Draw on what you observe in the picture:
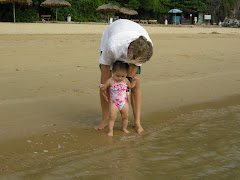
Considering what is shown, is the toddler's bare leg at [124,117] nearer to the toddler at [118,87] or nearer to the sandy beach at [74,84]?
the toddler at [118,87]

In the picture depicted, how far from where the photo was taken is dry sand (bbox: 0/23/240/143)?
4273 millimetres

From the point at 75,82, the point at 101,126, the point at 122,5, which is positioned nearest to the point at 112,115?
the point at 101,126

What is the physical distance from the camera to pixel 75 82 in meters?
6.02

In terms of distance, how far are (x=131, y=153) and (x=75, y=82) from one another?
295 cm

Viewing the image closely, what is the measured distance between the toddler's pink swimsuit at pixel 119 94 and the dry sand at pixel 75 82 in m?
0.62

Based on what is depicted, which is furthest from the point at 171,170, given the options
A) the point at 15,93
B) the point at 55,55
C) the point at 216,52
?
the point at 216,52

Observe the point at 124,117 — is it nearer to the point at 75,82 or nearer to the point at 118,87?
the point at 118,87

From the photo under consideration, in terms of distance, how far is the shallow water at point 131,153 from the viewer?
2.87 m

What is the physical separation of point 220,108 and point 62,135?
271cm

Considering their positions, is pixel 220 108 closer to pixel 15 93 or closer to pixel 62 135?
pixel 62 135

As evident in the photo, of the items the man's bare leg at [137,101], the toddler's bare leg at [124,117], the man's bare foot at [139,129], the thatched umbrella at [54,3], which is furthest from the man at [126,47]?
the thatched umbrella at [54,3]

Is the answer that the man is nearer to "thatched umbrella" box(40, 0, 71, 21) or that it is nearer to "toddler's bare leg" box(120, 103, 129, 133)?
"toddler's bare leg" box(120, 103, 129, 133)

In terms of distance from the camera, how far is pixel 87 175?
2803 millimetres

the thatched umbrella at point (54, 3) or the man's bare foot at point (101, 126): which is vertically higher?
the thatched umbrella at point (54, 3)
